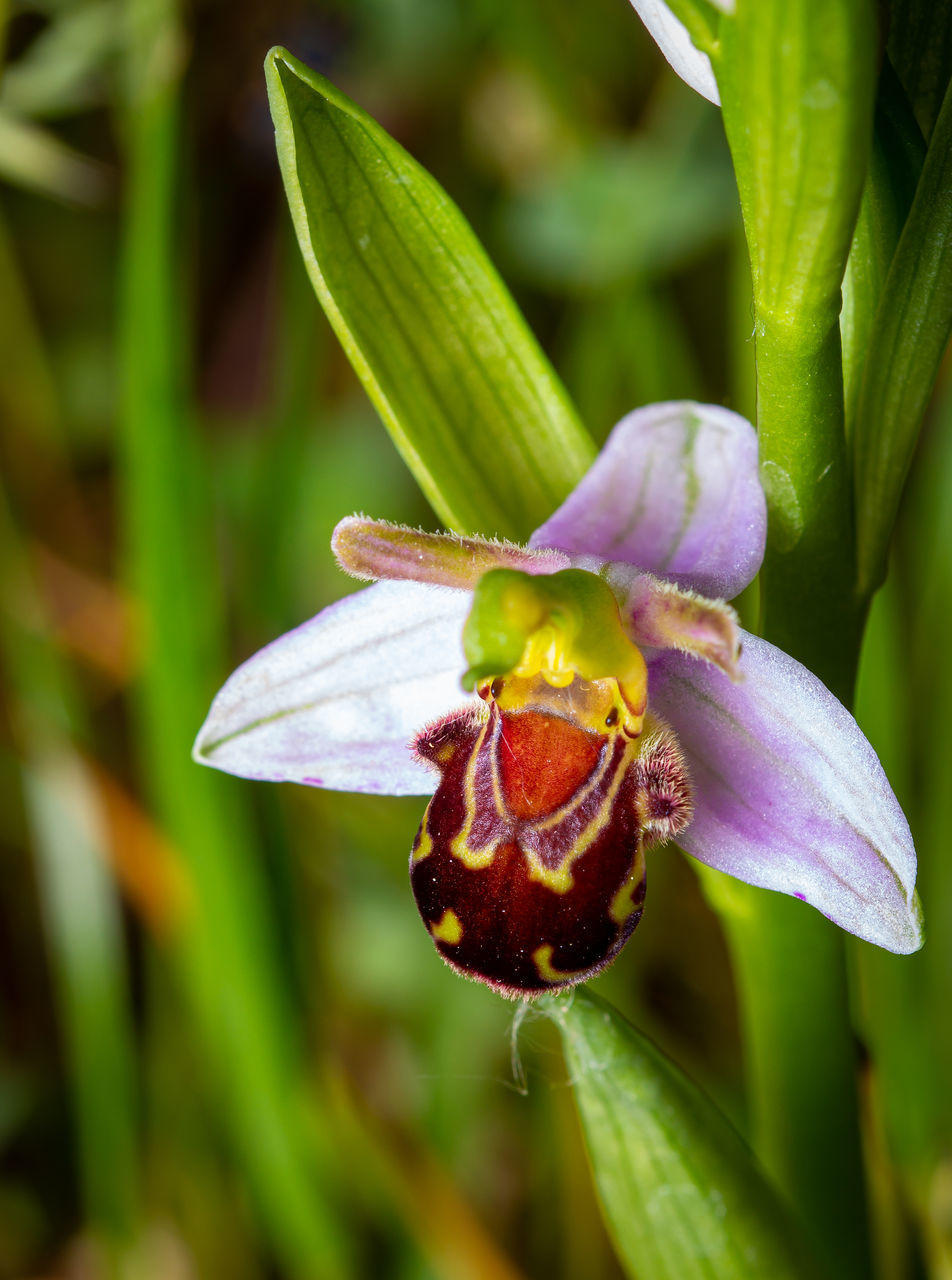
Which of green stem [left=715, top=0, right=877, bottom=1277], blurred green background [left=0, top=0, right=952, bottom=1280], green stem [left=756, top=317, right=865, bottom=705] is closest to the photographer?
green stem [left=715, top=0, right=877, bottom=1277]

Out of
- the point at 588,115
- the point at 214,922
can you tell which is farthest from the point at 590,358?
the point at 214,922

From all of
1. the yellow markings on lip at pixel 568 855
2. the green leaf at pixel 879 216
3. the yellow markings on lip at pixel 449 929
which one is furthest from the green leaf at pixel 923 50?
the yellow markings on lip at pixel 449 929

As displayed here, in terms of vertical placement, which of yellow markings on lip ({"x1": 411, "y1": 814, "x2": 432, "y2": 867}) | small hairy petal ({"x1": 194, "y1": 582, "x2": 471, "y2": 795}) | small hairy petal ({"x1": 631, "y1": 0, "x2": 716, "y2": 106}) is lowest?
yellow markings on lip ({"x1": 411, "y1": 814, "x2": 432, "y2": 867})

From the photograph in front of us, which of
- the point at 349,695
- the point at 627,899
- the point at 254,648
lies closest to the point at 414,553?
the point at 349,695

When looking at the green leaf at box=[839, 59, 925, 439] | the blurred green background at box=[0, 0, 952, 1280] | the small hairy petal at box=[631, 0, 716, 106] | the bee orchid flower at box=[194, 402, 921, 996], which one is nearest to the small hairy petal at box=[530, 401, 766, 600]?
the bee orchid flower at box=[194, 402, 921, 996]

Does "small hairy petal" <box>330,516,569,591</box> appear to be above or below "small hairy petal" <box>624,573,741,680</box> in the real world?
above

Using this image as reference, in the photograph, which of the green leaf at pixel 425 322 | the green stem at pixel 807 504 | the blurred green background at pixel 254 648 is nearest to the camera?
the green stem at pixel 807 504

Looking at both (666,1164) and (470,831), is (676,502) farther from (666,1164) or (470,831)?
(666,1164)

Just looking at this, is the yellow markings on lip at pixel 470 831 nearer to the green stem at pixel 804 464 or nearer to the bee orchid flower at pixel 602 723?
the bee orchid flower at pixel 602 723

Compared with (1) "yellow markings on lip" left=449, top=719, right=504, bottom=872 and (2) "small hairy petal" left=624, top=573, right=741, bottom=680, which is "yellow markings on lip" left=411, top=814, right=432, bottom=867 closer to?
(1) "yellow markings on lip" left=449, top=719, right=504, bottom=872
